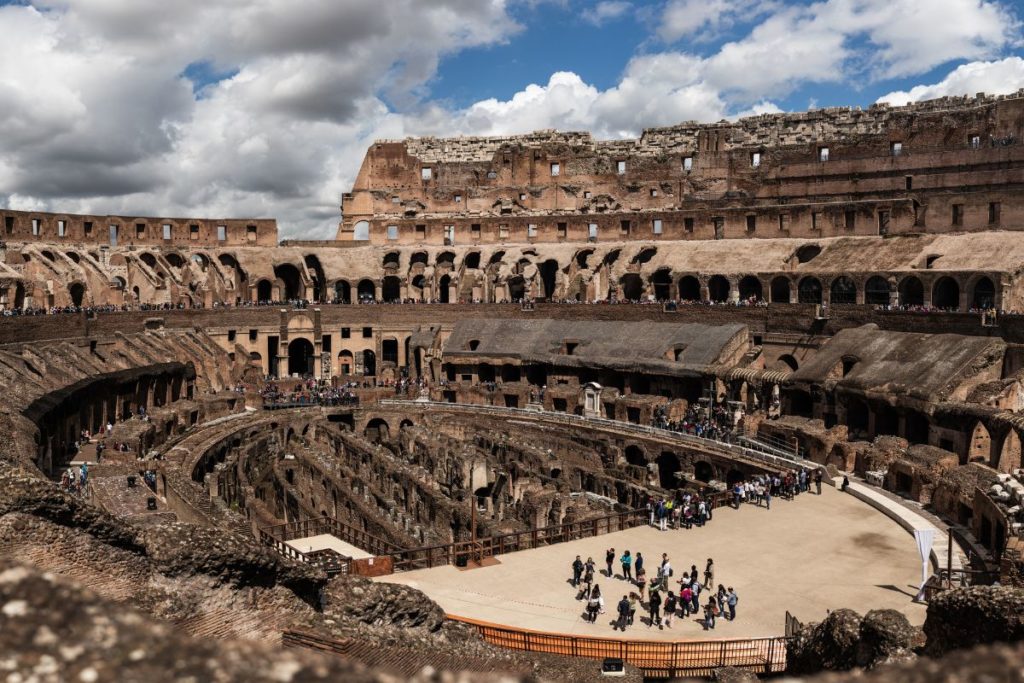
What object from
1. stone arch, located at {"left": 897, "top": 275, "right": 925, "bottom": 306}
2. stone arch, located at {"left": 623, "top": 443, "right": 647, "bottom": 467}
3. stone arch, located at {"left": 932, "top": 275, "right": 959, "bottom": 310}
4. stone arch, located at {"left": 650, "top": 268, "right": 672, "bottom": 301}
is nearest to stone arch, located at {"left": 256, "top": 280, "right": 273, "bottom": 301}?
stone arch, located at {"left": 650, "top": 268, "right": 672, "bottom": 301}

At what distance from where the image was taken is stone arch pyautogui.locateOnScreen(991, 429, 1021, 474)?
25266 mm

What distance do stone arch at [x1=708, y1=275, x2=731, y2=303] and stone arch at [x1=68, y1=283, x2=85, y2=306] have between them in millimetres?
38490

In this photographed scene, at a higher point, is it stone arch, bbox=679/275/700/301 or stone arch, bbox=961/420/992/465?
stone arch, bbox=679/275/700/301

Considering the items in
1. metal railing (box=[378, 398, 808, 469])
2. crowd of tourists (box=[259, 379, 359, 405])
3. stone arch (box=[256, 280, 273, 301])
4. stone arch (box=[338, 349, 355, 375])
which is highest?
stone arch (box=[256, 280, 273, 301])

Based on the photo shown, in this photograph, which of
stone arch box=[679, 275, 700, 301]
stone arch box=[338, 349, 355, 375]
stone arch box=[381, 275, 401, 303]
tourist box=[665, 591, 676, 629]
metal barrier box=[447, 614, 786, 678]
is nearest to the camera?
metal barrier box=[447, 614, 786, 678]

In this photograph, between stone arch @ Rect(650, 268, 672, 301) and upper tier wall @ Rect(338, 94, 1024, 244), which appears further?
stone arch @ Rect(650, 268, 672, 301)

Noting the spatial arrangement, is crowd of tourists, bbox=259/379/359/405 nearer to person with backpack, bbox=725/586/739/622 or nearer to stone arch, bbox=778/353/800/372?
stone arch, bbox=778/353/800/372

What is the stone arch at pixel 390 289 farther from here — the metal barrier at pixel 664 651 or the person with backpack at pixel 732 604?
the metal barrier at pixel 664 651

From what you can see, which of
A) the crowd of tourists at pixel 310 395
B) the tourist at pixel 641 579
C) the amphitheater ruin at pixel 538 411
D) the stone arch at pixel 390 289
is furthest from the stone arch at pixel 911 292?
the stone arch at pixel 390 289

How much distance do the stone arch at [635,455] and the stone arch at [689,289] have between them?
17.7 metres

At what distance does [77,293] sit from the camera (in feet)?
161

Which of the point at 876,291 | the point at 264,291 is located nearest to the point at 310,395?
the point at 264,291

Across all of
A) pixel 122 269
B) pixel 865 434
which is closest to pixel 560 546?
pixel 865 434

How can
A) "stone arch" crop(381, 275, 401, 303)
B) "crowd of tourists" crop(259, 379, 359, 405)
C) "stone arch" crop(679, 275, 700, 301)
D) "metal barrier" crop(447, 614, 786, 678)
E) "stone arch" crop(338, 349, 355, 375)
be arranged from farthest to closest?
"stone arch" crop(381, 275, 401, 303)
"stone arch" crop(338, 349, 355, 375)
"stone arch" crop(679, 275, 700, 301)
"crowd of tourists" crop(259, 379, 359, 405)
"metal barrier" crop(447, 614, 786, 678)
